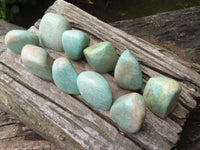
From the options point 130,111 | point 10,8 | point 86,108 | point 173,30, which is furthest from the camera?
point 10,8

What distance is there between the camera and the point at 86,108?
72 centimetres

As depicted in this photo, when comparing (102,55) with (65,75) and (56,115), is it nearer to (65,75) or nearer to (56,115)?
(65,75)

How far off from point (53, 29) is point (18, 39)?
14 cm

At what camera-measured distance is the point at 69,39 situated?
746mm

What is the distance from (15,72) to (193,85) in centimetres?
69

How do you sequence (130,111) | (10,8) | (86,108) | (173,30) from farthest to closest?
(10,8)
(173,30)
(86,108)
(130,111)

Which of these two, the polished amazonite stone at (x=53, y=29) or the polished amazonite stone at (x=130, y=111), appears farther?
the polished amazonite stone at (x=53, y=29)

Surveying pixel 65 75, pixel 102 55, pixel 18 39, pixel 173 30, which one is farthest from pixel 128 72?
pixel 173 30

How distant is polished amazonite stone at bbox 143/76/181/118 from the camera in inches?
25.0

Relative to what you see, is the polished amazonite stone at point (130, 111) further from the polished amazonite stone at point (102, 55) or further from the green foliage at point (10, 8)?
the green foliage at point (10, 8)

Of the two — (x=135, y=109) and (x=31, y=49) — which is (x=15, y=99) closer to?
(x=31, y=49)

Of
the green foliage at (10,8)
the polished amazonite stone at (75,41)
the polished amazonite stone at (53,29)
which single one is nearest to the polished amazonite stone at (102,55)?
the polished amazonite stone at (75,41)

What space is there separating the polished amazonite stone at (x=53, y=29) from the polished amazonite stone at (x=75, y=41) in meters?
0.07

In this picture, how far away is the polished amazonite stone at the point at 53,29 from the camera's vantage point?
0.82m
